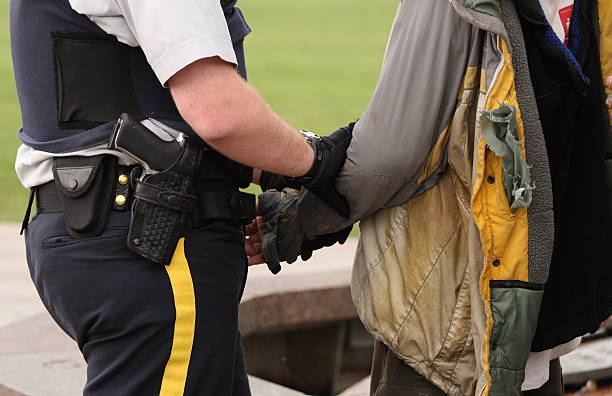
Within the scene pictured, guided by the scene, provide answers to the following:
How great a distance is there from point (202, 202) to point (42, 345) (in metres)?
1.85

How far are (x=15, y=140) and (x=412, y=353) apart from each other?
930cm

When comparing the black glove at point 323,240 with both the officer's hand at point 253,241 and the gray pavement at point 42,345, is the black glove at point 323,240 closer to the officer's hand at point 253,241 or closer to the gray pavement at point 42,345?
the officer's hand at point 253,241

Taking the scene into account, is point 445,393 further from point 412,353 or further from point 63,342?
point 63,342

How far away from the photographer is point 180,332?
2408 millimetres

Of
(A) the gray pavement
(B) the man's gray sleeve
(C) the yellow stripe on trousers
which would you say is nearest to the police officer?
(C) the yellow stripe on trousers

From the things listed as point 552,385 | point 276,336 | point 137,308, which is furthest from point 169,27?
point 276,336

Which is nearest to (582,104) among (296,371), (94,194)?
(94,194)

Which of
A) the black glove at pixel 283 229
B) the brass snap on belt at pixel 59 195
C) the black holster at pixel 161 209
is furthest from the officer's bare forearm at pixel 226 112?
the black glove at pixel 283 229

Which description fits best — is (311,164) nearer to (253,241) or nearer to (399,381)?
(253,241)

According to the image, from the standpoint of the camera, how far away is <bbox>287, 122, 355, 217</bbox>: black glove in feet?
8.27

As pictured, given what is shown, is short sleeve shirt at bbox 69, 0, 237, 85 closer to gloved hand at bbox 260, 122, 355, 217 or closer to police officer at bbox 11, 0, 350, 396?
police officer at bbox 11, 0, 350, 396

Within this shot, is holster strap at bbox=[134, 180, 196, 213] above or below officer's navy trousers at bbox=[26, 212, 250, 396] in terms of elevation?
above

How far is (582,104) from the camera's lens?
2.55 m

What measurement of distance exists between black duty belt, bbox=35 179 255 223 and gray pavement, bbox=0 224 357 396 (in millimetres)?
1237
